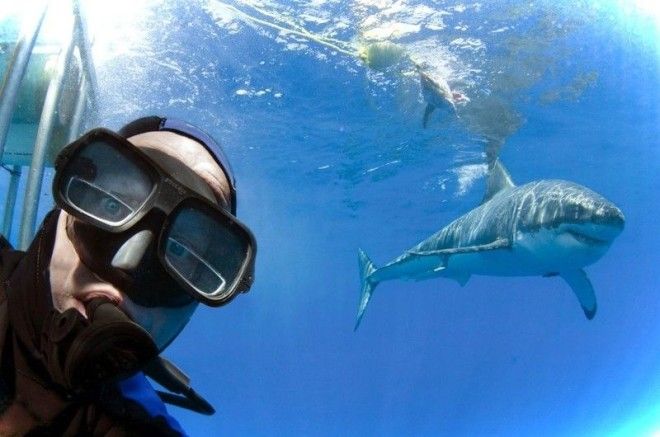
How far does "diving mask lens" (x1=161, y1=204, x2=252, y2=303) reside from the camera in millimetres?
1632

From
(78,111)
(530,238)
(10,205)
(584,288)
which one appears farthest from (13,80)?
(584,288)

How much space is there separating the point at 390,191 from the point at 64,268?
24136mm

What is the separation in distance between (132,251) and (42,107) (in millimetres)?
4359

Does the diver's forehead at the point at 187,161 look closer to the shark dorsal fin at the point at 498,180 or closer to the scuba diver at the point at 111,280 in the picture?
the scuba diver at the point at 111,280

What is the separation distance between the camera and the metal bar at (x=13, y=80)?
3.23m

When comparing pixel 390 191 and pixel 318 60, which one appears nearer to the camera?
pixel 318 60

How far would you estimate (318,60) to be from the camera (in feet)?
44.1

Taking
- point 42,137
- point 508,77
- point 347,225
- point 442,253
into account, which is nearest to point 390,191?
point 347,225

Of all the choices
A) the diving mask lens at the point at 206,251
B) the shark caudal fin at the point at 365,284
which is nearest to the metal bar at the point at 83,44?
the diving mask lens at the point at 206,251

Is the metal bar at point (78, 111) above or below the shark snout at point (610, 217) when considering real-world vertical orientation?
above

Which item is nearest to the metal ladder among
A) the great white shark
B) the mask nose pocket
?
the mask nose pocket

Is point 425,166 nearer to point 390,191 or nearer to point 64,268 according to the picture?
point 390,191

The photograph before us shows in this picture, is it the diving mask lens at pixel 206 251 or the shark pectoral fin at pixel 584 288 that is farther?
the shark pectoral fin at pixel 584 288

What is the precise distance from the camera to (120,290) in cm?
150
